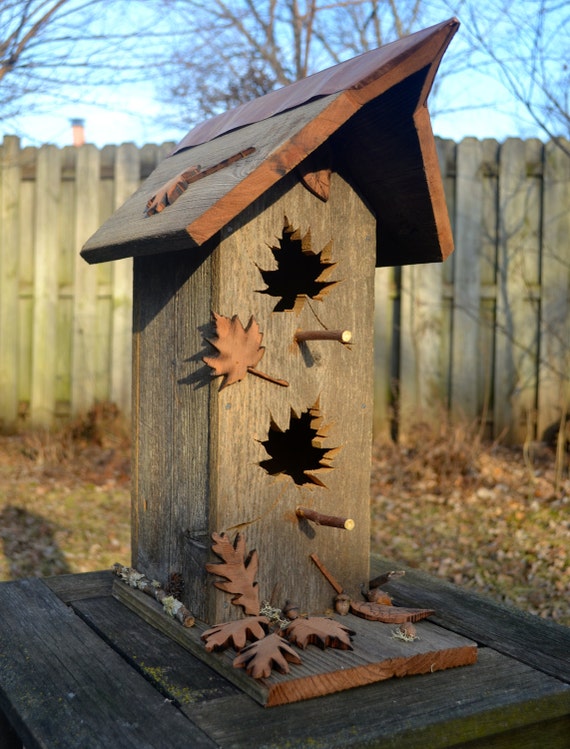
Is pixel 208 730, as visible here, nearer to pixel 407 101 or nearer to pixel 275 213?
pixel 275 213

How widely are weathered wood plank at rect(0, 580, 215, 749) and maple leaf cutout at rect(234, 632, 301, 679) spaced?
0.55 feet

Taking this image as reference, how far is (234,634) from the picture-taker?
1.70m

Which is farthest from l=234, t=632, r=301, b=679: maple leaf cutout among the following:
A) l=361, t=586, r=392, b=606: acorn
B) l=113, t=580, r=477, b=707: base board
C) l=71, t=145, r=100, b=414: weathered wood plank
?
l=71, t=145, r=100, b=414: weathered wood plank

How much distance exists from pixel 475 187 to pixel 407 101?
4.89 m

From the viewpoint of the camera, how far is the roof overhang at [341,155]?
5.62 feet

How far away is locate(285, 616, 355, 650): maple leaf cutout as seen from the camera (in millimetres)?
1723

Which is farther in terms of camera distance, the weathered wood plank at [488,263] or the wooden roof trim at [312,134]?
the weathered wood plank at [488,263]

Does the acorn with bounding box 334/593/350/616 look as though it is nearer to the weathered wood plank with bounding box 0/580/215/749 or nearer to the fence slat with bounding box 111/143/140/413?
the weathered wood plank with bounding box 0/580/215/749

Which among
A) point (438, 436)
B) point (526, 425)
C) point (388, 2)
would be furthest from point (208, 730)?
point (388, 2)

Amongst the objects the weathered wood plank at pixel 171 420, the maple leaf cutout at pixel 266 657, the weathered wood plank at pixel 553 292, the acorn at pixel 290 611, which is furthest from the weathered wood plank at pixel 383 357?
the maple leaf cutout at pixel 266 657

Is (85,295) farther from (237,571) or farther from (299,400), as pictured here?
(237,571)

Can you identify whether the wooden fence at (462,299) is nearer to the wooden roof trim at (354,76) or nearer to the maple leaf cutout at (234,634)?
the wooden roof trim at (354,76)

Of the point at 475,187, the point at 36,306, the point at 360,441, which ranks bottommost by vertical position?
the point at 360,441

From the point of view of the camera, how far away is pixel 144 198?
227 cm
